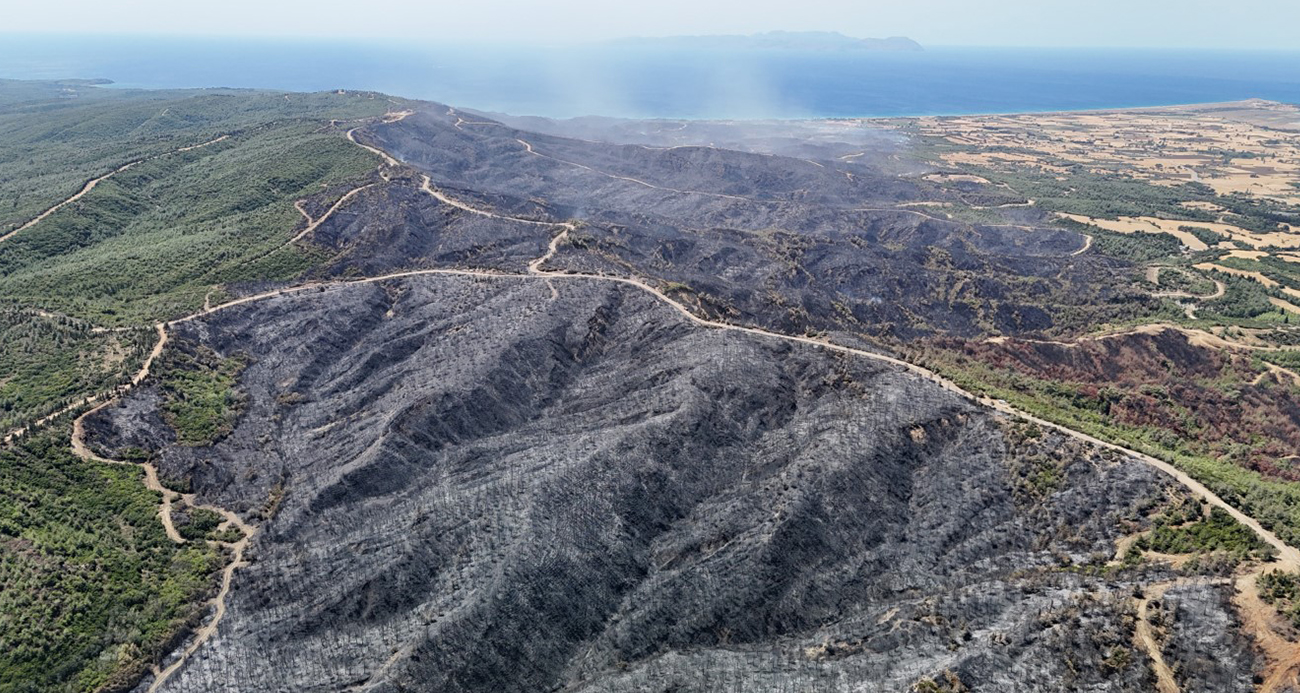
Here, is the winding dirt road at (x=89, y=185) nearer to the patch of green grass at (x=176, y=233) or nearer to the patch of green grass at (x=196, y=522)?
the patch of green grass at (x=176, y=233)

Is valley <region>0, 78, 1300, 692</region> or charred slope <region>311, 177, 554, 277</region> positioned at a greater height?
charred slope <region>311, 177, 554, 277</region>

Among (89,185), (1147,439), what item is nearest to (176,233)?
(89,185)

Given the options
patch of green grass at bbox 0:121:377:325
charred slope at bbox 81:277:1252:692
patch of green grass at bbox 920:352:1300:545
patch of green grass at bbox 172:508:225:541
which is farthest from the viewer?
patch of green grass at bbox 0:121:377:325

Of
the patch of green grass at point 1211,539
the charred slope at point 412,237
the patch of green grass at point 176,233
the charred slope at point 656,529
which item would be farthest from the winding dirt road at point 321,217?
the patch of green grass at point 1211,539

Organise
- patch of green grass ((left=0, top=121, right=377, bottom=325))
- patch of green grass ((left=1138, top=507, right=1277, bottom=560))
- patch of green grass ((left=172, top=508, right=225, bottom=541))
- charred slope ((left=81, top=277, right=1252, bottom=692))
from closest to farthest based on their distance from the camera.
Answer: patch of green grass ((left=1138, top=507, right=1277, bottom=560)) < charred slope ((left=81, top=277, right=1252, bottom=692)) < patch of green grass ((left=172, top=508, right=225, bottom=541)) < patch of green grass ((left=0, top=121, right=377, bottom=325))

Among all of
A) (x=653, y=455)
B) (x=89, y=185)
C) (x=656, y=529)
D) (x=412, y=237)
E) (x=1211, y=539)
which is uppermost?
(x=89, y=185)

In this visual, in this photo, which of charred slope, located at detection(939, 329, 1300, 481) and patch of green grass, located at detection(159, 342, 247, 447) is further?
charred slope, located at detection(939, 329, 1300, 481)

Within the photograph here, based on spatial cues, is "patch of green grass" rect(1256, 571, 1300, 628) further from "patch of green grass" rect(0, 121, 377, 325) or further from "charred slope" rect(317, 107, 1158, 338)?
"patch of green grass" rect(0, 121, 377, 325)

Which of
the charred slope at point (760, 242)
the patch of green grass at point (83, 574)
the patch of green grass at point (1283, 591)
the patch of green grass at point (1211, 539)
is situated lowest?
the patch of green grass at point (83, 574)

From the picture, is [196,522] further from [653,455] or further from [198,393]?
[653,455]

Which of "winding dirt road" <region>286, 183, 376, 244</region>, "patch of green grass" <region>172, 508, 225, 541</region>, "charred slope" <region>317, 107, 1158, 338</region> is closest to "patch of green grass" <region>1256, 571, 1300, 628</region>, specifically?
"charred slope" <region>317, 107, 1158, 338</region>
